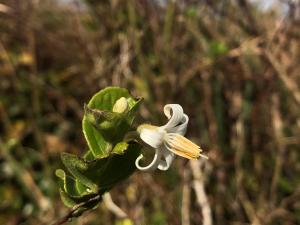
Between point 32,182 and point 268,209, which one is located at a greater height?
point 32,182

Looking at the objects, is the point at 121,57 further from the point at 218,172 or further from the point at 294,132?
the point at 294,132

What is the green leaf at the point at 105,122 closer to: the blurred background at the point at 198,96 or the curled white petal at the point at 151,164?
the curled white petal at the point at 151,164

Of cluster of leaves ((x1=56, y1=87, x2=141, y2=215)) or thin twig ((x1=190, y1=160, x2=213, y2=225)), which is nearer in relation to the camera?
cluster of leaves ((x1=56, y1=87, x2=141, y2=215))

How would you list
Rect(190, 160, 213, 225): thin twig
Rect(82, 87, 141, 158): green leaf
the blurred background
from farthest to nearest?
1. the blurred background
2. Rect(190, 160, 213, 225): thin twig
3. Rect(82, 87, 141, 158): green leaf

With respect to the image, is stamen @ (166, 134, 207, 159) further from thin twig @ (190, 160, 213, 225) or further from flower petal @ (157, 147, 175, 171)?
thin twig @ (190, 160, 213, 225)

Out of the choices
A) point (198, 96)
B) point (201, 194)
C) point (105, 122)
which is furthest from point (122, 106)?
point (198, 96)

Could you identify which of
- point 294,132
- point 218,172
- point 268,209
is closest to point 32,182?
point 218,172

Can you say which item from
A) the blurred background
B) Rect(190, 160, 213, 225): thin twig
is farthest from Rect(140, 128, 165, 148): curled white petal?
the blurred background

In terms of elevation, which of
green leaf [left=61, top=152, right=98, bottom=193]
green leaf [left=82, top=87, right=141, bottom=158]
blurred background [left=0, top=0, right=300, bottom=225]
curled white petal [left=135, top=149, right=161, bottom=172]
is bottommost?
curled white petal [left=135, top=149, right=161, bottom=172]

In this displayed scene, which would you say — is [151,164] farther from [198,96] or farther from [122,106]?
[198,96]
